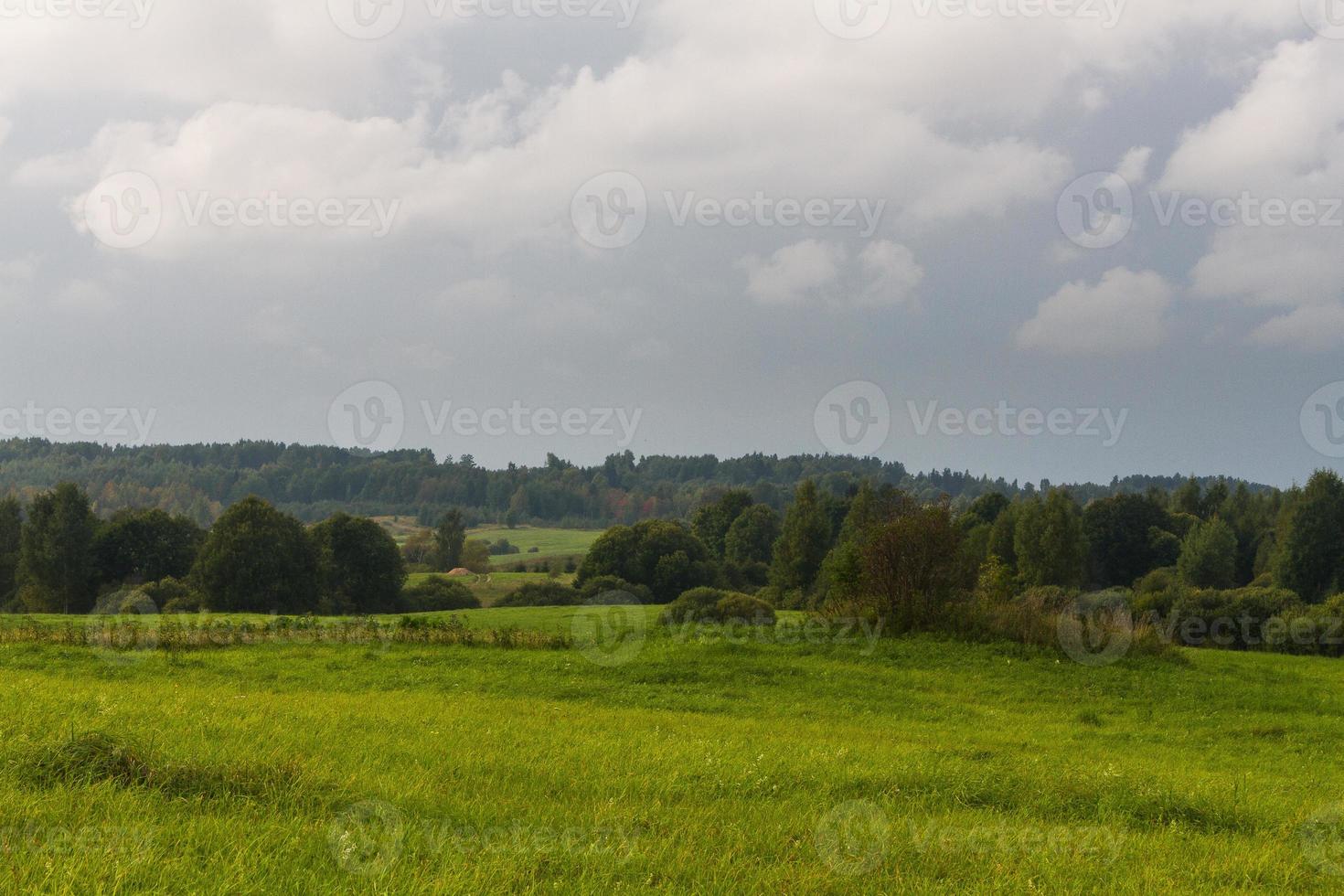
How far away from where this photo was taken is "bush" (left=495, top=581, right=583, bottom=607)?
67750mm

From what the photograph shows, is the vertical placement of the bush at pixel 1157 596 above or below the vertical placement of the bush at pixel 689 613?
above

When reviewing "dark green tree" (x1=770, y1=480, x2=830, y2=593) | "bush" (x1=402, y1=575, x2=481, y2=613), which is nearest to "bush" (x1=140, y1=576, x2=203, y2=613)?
"bush" (x1=402, y1=575, x2=481, y2=613)

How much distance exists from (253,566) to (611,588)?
25075 millimetres

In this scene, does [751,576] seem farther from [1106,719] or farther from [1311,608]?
[1106,719]

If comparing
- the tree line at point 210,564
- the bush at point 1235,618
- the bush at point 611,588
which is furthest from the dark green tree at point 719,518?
the bush at point 1235,618

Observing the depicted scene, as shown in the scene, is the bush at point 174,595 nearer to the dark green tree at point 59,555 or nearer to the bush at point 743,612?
the dark green tree at point 59,555

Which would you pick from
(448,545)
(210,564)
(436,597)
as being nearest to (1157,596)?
(436,597)

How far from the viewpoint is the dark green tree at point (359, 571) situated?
6981cm

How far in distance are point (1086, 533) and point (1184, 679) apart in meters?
63.7

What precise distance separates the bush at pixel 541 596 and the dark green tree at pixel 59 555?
29.7 m

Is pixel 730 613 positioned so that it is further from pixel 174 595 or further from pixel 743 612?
pixel 174 595

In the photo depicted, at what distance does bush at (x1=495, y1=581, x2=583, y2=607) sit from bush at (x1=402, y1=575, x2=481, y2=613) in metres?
3.28

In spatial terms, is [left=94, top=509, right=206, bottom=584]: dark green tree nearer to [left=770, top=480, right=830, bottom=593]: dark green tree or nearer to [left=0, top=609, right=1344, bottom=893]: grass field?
[left=770, top=480, right=830, bottom=593]: dark green tree

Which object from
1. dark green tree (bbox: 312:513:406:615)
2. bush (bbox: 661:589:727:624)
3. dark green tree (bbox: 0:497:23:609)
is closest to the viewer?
bush (bbox: 661:589:727:624)
